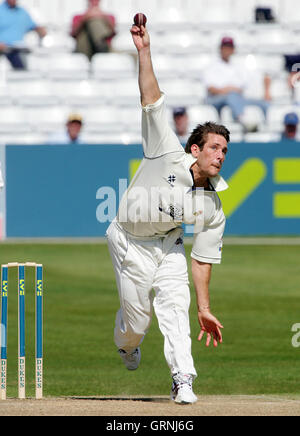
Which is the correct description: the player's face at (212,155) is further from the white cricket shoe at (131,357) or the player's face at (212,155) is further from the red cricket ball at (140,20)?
the white cricket shoe at (131,357)

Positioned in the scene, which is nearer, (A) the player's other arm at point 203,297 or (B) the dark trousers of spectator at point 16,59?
(A) the player's other arm at point 203,297

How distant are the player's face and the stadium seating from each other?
34.6 feet

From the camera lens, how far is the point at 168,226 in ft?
21.3

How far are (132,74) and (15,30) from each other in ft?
7.24

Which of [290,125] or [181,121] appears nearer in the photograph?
[181,121]

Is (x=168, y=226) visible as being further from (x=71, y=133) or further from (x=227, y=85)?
(x=227, y=85)

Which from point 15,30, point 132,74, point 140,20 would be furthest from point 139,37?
point 15,30

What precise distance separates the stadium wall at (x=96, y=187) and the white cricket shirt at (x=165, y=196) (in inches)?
359

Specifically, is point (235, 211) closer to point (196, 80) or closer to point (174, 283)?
point (196, 80)

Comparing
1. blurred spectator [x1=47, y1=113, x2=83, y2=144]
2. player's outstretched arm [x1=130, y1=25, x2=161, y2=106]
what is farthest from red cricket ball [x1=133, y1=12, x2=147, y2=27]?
blurred spectator [x1=47, y1=113, x2=83, y2=144]

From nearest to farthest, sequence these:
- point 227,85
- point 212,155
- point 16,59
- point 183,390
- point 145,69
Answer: point 145,69
point 183,390
point 212,155
point 227,85
point 16,59

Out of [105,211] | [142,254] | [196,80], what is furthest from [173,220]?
[196,80]

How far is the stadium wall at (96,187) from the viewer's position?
15734 millimetres

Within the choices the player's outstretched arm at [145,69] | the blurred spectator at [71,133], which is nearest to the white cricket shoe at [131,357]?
the player's outstretched arm at [145,69]
